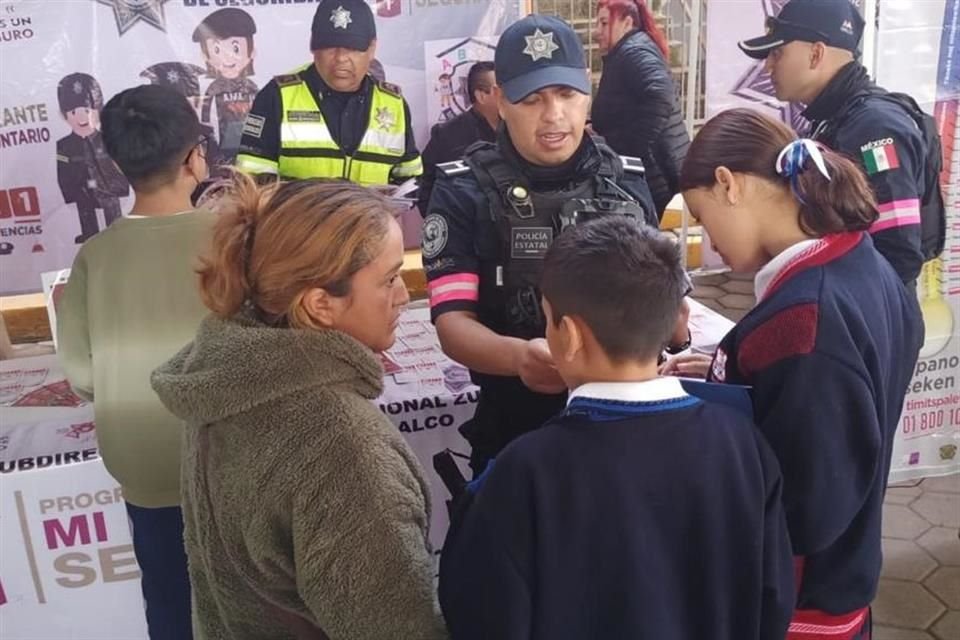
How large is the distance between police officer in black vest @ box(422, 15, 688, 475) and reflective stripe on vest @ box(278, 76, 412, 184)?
1736 mm

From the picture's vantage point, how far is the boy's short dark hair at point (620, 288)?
112 centimetres

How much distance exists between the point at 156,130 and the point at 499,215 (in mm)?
719

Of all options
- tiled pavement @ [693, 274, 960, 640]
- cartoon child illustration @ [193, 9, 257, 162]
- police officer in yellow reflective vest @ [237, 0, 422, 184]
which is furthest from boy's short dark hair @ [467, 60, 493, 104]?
tiled pavement @ [693, 274, 960, 640]

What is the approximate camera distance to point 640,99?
371 centimetres

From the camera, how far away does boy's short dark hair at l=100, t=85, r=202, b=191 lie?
5.82 feet

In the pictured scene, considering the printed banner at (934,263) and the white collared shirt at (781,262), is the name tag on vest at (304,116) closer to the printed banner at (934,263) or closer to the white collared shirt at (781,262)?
the printed banner at (934,263)

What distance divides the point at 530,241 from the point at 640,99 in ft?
7.02

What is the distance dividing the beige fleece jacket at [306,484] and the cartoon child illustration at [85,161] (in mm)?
3080

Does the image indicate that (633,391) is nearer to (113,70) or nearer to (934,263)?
(934,263)

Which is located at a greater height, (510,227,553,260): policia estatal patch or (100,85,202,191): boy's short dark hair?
(100,85,202,191): boy's short dark hair

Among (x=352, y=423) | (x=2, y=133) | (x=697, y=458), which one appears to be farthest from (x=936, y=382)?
(x=2, y=133)

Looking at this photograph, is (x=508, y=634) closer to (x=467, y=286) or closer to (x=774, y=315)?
(x=774, y=315)

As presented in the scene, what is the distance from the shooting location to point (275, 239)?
117 centimetres

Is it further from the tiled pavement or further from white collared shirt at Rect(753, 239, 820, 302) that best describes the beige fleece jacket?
the tiled pavement
